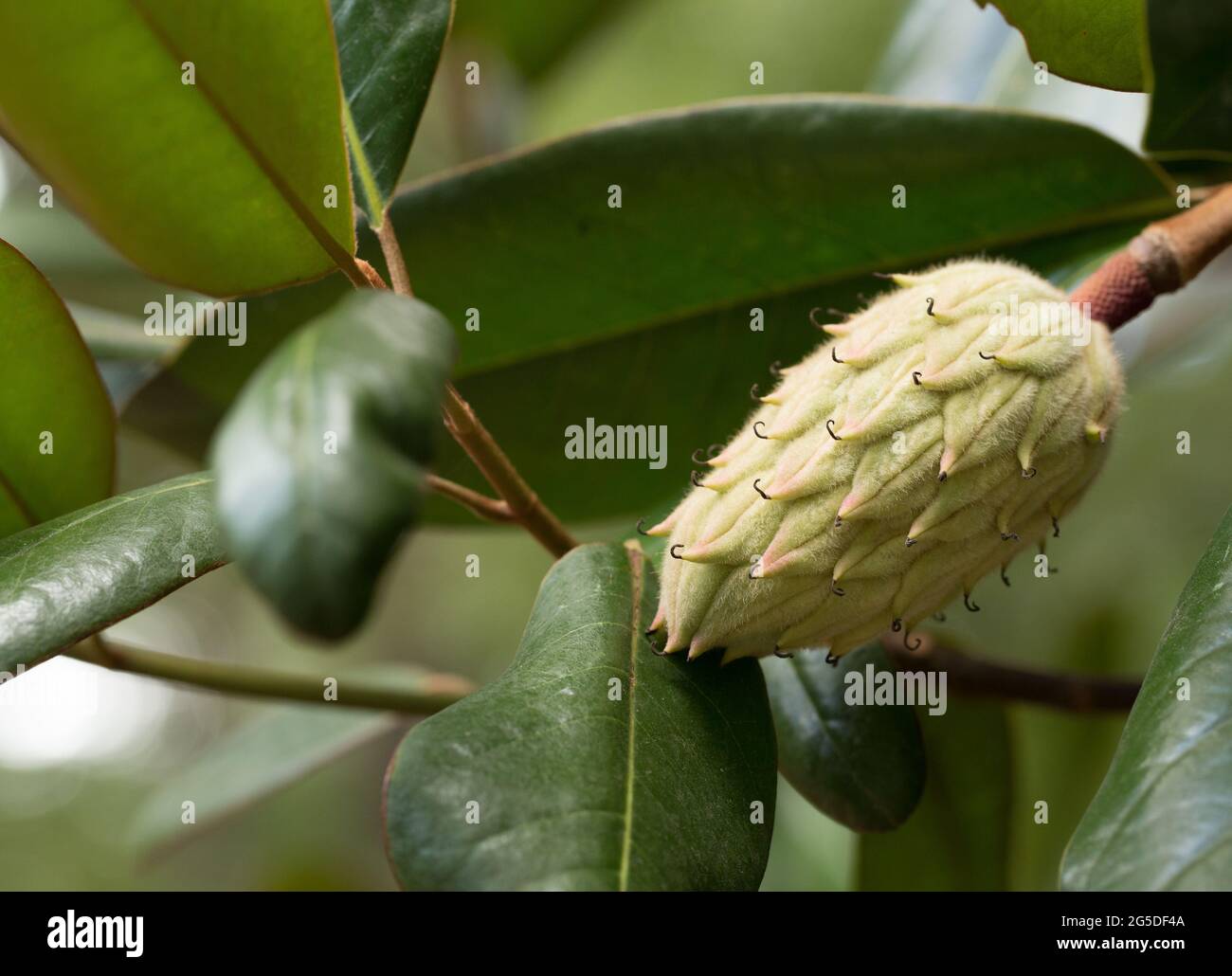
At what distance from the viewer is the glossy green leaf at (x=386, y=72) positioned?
2.77ft

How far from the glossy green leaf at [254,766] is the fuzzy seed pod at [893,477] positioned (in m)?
0.89

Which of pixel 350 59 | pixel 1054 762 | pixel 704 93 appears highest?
pixel 704 93

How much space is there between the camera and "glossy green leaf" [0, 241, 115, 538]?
0.80 meters

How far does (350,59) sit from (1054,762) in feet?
5.00

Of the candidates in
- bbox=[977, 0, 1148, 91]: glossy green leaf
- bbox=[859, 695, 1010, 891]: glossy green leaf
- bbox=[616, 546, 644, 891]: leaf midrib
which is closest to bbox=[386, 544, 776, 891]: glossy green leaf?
bbox=[616, 546, 644, 891]: leaf midrib

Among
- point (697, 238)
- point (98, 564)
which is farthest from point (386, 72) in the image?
point (98, 564)

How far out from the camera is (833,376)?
0.75m

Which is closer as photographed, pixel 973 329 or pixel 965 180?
pixel 973 329

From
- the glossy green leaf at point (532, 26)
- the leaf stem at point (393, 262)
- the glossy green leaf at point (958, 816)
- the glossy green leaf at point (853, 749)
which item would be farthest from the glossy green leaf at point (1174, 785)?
the glossy green leaf at point (532, 26)

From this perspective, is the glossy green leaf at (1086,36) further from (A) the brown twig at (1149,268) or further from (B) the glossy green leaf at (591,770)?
(B) the glossy green leaf at (591,770)

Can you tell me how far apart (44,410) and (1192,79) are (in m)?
1.04

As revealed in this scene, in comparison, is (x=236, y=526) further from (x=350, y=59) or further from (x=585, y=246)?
(x=585, y=246)

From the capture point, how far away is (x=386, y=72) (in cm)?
86
